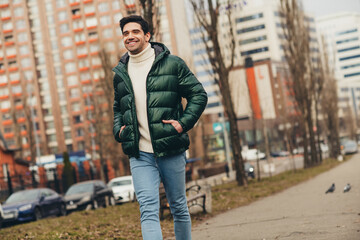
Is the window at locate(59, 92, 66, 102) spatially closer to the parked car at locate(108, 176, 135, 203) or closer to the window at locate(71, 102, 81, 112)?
the window at locate(71, 102, 81, 112)

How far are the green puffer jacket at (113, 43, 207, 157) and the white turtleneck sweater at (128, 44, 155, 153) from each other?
48mm

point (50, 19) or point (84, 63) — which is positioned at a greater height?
point (50, 19)

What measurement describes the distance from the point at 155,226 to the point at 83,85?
9590 cm

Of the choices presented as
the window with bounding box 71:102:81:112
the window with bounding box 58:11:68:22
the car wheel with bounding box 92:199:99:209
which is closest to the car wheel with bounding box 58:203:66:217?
the car wheel with bounding box 92:199:99:209

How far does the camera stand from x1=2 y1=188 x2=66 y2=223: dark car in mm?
19548

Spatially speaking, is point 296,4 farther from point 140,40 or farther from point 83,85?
point 83,85

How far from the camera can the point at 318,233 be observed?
7.17 m

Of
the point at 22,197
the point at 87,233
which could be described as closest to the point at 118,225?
the point at 87,233

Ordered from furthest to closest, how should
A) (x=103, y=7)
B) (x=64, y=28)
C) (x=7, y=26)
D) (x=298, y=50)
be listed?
(x=7, y=26), (x=64, y=28), (x=103, y=7), (x=298, y=50)

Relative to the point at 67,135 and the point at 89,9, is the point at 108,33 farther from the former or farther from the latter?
the point at 67,135

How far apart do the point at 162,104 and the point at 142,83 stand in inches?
9.6

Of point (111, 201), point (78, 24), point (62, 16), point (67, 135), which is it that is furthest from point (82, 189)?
point (62, 16)

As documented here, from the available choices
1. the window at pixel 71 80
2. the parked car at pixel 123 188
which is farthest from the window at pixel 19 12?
the parked car at pixel 123 188

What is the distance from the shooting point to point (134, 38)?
4598 mm
